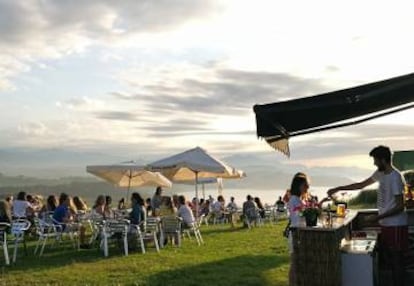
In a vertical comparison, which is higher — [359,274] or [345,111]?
[345,111]

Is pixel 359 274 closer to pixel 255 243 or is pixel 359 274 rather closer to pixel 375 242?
pixel 375 242

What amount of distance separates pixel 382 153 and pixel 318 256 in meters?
1.22

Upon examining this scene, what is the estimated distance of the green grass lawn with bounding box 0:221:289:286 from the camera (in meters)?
9.14

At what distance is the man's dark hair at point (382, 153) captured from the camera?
6.52m

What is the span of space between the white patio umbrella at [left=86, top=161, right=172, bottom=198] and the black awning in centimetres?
1118

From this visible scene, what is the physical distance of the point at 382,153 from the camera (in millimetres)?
6527

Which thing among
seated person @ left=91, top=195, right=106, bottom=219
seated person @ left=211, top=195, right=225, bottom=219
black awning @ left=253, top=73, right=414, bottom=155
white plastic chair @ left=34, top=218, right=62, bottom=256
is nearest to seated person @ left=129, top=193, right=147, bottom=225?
white plastic chair @ left=34, top=218, right=62, bottom=256

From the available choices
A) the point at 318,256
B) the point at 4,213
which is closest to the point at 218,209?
the point at 4,213

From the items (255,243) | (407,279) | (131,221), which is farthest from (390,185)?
(255,243)

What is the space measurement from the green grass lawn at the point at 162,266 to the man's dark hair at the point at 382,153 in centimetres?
278

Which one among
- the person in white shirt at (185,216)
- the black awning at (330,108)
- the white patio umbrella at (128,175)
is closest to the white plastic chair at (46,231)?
the person in white shirt at (185,216)

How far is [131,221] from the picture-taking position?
12.8 meters

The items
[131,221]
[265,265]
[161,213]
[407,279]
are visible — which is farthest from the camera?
[161,213]

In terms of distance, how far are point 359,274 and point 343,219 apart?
1.16 m
